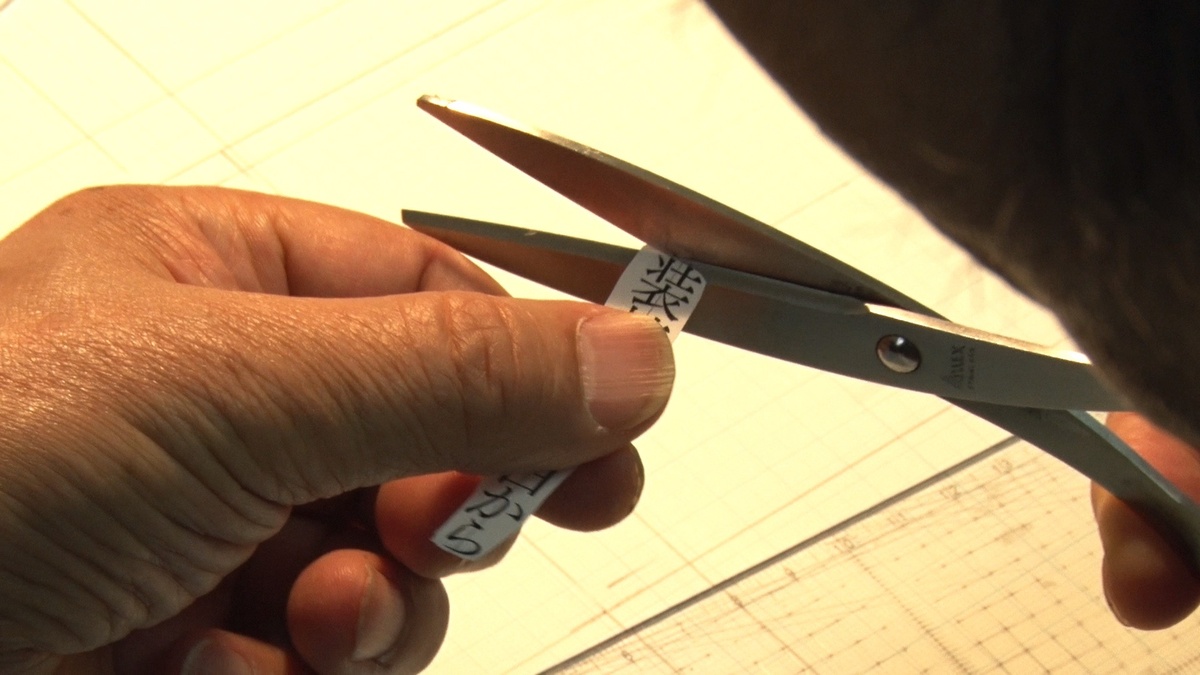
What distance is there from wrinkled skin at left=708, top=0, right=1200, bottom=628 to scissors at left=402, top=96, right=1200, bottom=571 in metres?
0.41

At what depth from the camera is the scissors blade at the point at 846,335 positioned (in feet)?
2.45

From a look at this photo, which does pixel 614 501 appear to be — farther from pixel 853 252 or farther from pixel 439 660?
pixel 853 252

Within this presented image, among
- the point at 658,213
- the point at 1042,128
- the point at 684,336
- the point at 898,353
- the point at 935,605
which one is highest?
the point at 1042,128

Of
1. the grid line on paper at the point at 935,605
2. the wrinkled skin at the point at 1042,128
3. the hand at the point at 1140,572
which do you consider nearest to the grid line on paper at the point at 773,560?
the grid line on paper at the point at 935,605

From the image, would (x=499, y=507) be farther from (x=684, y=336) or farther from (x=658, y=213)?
(x=684, y=336)

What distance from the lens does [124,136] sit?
1.29 metres

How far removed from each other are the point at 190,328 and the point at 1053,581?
0.67 meters

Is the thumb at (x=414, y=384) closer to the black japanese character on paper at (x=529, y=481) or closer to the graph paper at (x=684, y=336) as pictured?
the black japanese character on paper at (x=529, y=481)

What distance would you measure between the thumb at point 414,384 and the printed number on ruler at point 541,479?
1cm

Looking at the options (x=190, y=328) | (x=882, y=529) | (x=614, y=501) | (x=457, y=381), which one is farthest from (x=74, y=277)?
(x=882, y=529)

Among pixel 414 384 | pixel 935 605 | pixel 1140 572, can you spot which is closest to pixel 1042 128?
pixel 414 384

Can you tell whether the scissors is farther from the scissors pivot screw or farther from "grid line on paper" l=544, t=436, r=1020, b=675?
"grid line on paper" l=544, t=436, r=1020, b=675

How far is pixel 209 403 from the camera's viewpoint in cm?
64

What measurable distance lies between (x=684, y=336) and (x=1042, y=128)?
0.83 metres
